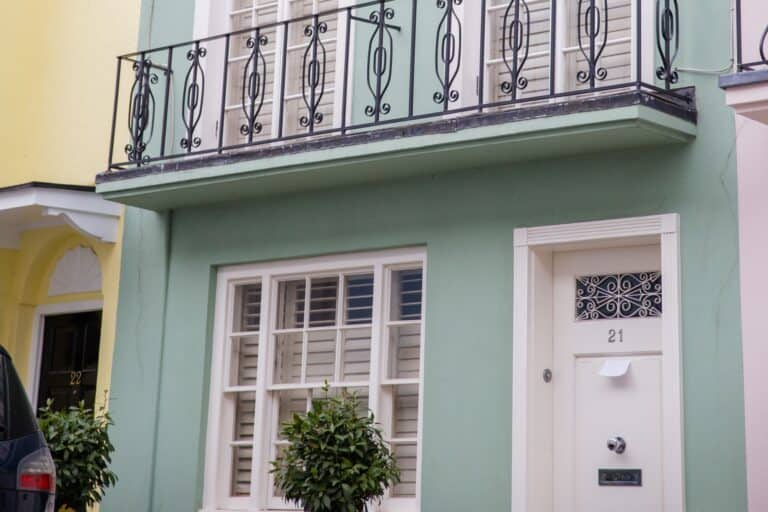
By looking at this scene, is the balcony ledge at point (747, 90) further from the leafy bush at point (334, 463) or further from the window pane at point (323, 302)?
the window pane at point (323, 302)

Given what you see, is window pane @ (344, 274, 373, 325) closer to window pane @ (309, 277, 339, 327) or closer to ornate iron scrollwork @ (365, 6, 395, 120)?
window pane @ (309, 277, 339, 327)

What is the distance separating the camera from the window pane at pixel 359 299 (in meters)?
10.7

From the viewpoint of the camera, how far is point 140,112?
11.7 metres

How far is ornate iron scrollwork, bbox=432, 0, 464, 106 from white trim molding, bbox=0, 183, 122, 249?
3.50 m

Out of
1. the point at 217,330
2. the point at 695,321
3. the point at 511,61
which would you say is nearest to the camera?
→ the point at 695,321

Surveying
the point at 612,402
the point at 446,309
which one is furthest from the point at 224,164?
the point at 612,402

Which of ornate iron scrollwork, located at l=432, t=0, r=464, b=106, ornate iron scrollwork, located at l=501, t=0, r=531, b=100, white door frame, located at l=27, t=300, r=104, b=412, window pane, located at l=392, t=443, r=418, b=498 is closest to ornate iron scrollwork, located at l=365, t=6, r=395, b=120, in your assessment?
ornate iron scrollwork, located at l=432, t=0, r=464, b=106

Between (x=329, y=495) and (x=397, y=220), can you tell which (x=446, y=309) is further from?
(x=329, y=495)

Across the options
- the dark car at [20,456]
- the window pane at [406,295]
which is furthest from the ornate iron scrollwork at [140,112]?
the dark car at [20,456]

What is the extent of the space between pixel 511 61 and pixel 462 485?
302 centimetres

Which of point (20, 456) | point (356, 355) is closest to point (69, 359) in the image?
point (356, 355)

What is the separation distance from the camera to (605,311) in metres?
9.51

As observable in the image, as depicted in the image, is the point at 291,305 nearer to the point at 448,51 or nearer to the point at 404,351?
the point at 404,351

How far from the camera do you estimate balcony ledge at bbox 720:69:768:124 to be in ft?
25.9
